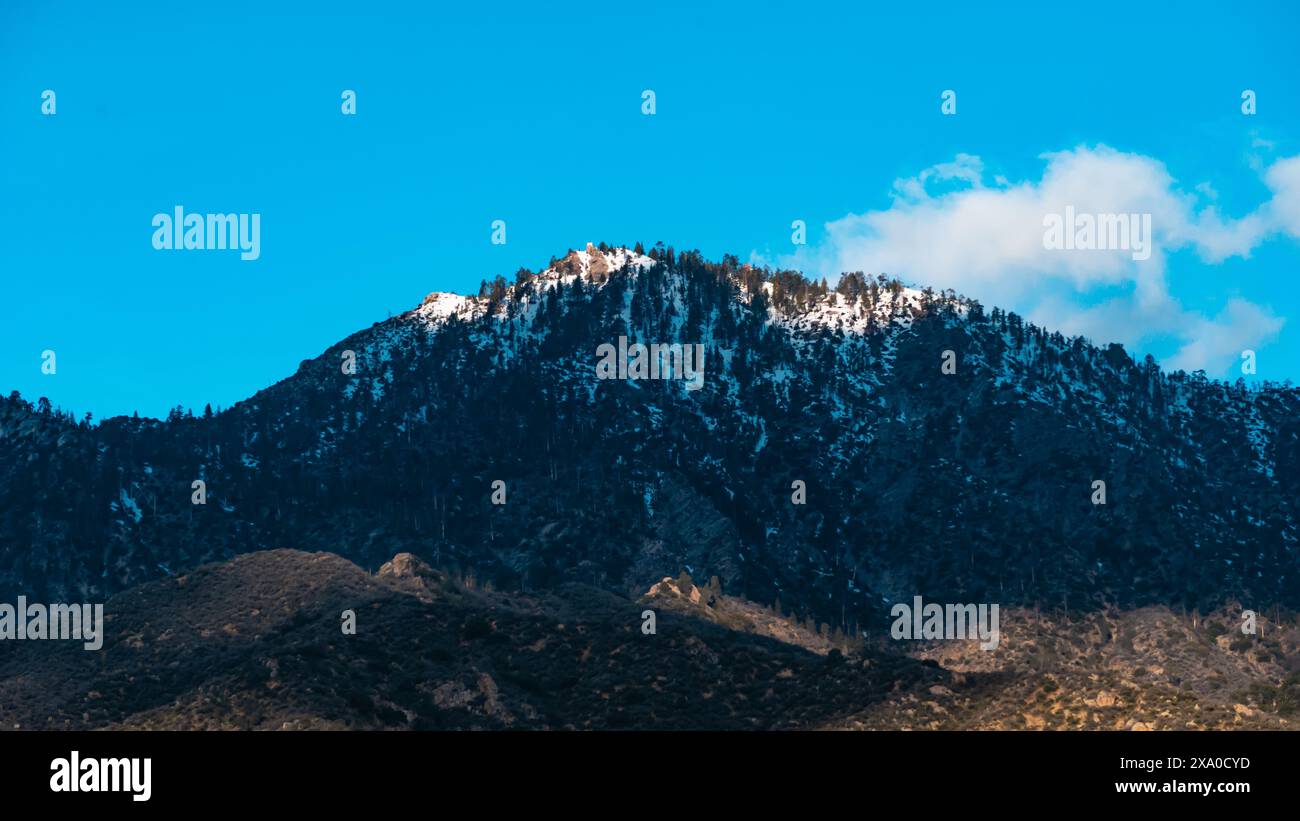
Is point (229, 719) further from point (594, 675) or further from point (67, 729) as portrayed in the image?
point (594, 675)

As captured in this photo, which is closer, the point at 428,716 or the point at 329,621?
the point at 428,716

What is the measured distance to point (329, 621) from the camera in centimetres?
18862

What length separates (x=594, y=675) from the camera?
17588cm
